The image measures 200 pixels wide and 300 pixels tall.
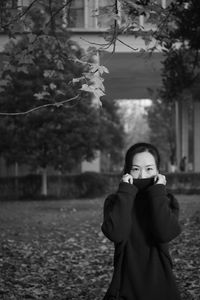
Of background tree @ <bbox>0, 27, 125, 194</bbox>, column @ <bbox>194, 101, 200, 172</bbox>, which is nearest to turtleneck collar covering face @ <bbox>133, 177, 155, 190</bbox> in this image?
background tree @ <bbox>0, 27, 125, 194</bbox>

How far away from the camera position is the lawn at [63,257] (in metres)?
6.30

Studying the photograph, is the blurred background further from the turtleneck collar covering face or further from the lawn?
the lawn

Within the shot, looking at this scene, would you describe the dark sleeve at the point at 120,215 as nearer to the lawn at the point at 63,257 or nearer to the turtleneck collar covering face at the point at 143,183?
the turtleneck collar covering face at the point at 143,183

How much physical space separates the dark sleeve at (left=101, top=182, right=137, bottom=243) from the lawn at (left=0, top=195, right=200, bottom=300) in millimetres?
2994

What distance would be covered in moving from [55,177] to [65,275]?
1630cm

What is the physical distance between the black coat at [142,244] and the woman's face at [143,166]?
0.39ft

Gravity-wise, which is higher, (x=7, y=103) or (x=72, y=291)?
(x=7, y=103)

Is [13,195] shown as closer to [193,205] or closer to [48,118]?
[48,118]

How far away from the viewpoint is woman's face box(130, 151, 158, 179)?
3186mm

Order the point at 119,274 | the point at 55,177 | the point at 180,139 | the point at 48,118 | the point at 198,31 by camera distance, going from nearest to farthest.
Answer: the point at 119,274 → the point at 198,31 → the point at 48,118 → the point at 55,177 → the point at 180,139

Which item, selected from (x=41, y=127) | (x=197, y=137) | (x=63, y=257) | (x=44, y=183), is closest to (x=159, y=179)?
(x=63, y=257)

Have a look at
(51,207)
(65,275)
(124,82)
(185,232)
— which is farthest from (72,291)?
(124,82)

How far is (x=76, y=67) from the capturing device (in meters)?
19.8

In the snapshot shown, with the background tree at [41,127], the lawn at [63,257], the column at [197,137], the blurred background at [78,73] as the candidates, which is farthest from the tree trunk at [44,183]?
the column at [197,137]
